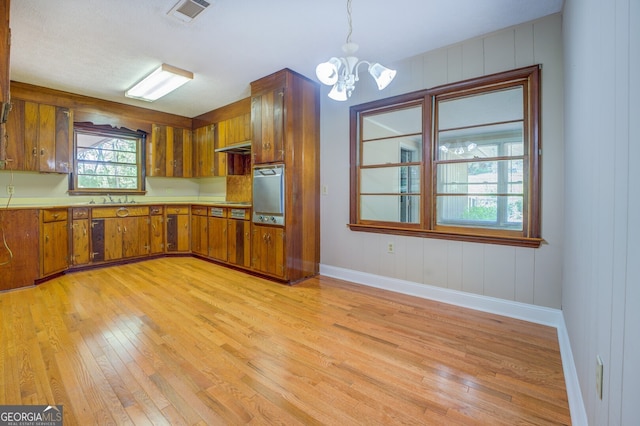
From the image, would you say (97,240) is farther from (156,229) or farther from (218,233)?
(218,233)

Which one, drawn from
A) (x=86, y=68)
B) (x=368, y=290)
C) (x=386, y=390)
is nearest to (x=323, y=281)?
(x=368, y=290)

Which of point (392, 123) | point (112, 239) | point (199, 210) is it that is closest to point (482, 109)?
point (392, 123)

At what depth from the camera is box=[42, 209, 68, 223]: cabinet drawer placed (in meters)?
3.49

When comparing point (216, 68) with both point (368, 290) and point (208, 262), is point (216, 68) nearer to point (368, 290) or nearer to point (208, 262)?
point (208, 262)

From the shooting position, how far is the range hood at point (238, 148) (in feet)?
14.3

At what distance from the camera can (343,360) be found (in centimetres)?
187

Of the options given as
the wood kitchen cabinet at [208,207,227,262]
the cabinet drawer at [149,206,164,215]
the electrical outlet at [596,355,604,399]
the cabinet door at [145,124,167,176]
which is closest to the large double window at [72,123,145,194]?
the cabinet door at [145,124,167,176]

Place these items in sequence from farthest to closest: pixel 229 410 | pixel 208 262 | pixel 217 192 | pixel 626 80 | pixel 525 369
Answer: pixel 217 192, pixel 208 262, pixel 525 369, pixel 229 410, pixel 626 80

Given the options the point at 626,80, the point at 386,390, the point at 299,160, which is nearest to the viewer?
the point at 626,80

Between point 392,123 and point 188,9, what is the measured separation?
225cm

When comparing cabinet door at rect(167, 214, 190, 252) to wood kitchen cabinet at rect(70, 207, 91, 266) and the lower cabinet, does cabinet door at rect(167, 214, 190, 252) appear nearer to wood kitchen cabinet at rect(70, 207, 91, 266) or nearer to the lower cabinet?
wood kitchen cabinet at rect(70, 207, 91, 266)

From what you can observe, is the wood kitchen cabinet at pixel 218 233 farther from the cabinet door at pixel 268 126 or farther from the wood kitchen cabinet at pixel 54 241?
the wood kitchen cabinet at pixel 54 241

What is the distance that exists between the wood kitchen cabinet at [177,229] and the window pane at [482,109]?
170 inches

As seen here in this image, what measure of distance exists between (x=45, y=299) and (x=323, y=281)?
296 centimetres
